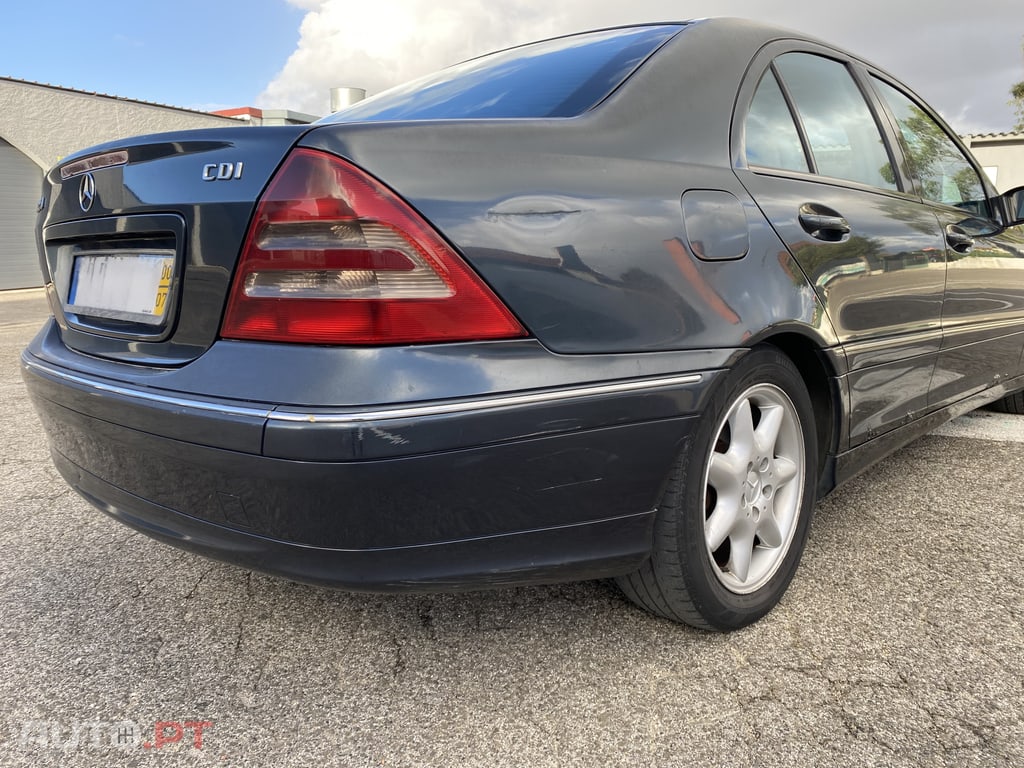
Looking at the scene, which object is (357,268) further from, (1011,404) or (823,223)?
(1011,404)

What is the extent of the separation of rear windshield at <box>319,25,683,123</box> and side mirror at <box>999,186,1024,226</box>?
1974mm

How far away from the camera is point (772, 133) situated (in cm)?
199

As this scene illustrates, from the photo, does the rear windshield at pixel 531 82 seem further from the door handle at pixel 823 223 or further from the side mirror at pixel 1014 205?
the side mirror at pixel 1014 205

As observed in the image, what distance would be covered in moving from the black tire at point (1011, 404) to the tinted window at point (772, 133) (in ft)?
8.81

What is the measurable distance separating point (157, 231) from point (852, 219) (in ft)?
5.67

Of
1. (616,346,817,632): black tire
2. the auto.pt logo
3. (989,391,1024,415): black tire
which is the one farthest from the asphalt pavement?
(989,391,1024,415): black tire

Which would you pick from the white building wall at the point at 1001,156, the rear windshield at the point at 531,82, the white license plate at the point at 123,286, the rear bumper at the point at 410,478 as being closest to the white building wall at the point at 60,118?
the rear windshield at the point at 531,82

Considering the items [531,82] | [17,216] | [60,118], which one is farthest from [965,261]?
[60,118]

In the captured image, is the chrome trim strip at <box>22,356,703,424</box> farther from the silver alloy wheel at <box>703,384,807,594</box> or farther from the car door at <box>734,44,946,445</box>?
the car door at <box>734,44,946,445</box>

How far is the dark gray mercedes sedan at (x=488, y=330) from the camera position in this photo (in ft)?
4.37

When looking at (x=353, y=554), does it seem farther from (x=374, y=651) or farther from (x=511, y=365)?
(x=374, y=651)

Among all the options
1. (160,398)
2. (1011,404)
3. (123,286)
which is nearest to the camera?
(160,398)

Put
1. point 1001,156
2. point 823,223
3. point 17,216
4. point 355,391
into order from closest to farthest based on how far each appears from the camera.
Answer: point 355,391 → point 823,223 → point 17,216 → point 1001,156

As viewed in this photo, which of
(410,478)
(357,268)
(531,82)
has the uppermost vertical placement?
(531,82)
